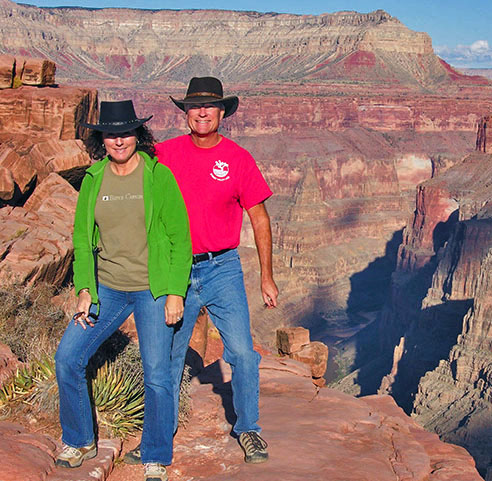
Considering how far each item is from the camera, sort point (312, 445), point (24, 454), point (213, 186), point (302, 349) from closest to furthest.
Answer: point (24, 454), point (213, 186), point (312, 445), point (302, 349)

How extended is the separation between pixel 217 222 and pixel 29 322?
8.03ft

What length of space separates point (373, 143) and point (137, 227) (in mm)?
88540

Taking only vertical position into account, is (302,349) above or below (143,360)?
below

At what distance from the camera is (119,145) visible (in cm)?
443

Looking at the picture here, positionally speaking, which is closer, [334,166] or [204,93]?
[204,93]

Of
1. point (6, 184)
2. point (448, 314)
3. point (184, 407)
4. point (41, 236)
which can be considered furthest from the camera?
point (448, 314)

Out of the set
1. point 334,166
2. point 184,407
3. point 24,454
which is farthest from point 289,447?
point 334,166

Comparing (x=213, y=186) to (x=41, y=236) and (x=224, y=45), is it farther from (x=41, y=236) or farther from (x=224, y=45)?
(x=224, y=45)

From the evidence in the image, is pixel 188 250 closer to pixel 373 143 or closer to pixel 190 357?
pixel 190 357

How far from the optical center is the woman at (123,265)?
14.5 ft

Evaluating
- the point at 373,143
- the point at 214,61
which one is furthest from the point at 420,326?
the point at 214,61

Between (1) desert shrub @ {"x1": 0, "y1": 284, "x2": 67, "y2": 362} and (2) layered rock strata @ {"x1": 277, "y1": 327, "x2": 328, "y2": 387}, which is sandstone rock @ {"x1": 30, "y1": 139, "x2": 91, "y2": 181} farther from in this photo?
(2) layered rock strata @ {"x1": 277, "y1": 327, "x2": 328, "y2": 387}

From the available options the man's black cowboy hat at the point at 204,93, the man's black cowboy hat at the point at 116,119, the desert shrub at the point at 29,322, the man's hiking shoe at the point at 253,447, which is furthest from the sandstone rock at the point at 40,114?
the man's hiking shoe at the point at 253,447

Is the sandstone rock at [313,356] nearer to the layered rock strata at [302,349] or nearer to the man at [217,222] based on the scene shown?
the layered rock strata at [302,349]
